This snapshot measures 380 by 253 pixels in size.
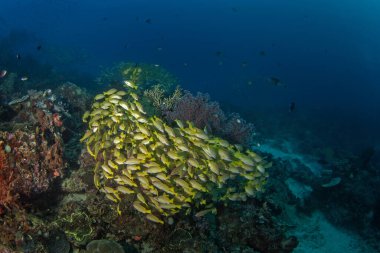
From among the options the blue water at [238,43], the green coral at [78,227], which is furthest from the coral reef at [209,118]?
the blue water at [238,43]

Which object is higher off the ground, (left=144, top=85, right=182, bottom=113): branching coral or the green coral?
(left=144, top=85, right=182, bottom=113): branching coral

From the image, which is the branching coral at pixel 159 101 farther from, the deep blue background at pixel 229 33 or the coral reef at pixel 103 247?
the deep blue background at pixel 229 33

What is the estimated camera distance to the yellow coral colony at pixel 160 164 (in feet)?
19.1

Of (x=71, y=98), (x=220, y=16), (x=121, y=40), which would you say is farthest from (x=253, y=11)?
(x=71, y=98)

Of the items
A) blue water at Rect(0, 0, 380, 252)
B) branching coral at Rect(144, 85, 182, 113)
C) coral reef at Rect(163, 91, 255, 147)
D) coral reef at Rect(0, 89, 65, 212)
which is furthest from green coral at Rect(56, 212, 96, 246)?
blue water at Rect(0, 0, 380, 252)

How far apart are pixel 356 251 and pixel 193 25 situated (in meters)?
128

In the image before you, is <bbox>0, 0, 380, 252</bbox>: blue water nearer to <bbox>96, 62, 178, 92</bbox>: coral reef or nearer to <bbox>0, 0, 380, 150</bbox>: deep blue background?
<bbox>0, 0, 380, 150</bbox>: deep blue background

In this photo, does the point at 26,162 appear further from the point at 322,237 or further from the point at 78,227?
the point at 322,237

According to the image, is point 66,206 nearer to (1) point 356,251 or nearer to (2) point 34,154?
(2) point 34,154

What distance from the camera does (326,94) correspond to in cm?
5912

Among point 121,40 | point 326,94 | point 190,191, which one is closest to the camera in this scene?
point 190,191

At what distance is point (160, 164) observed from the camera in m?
6.10

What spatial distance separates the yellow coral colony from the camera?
19.1 ft

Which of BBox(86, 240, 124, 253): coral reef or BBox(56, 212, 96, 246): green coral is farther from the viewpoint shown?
BBox(56, 212, 96, 246): green coral
